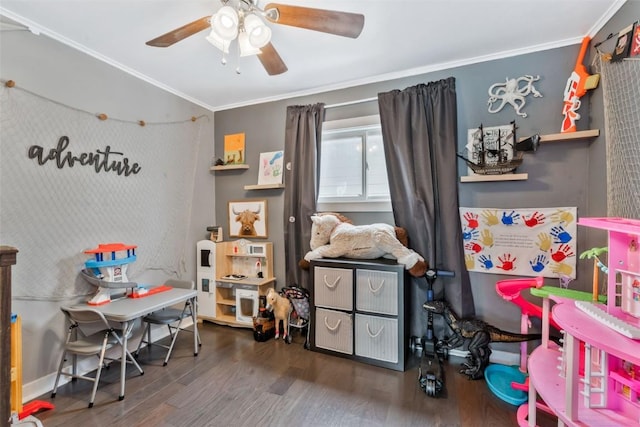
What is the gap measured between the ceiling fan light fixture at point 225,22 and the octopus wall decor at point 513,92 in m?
2.02

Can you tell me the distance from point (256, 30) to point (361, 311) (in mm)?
2105

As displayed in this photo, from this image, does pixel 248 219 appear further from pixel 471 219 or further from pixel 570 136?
pixel 570 136

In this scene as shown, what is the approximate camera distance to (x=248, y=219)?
3.26 m

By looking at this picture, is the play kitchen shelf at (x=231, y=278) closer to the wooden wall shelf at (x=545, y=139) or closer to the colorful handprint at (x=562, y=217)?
the wooden wall shelf at (x=545, y=139)

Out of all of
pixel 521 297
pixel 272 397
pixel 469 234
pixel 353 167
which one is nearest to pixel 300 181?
pixel 353 167

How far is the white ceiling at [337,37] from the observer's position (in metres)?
1.76

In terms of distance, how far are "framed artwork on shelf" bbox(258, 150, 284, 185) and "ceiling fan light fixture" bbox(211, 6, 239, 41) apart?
63.8 inches

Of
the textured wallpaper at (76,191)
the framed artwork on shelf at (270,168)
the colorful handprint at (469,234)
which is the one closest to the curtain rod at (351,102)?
the framed artwork on shelf at (270,168)

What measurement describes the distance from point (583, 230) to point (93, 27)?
12.5 ft

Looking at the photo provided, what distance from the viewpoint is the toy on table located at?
214 cm

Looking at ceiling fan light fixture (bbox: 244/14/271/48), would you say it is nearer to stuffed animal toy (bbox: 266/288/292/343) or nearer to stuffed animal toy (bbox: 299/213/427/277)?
stuffed animal toy (bbox: 299/213/427/277)

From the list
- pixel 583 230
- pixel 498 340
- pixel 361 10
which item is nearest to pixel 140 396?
pixel 498 340

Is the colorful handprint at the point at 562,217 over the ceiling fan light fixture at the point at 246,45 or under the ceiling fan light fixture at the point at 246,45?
under

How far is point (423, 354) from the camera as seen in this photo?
2.31 metres
